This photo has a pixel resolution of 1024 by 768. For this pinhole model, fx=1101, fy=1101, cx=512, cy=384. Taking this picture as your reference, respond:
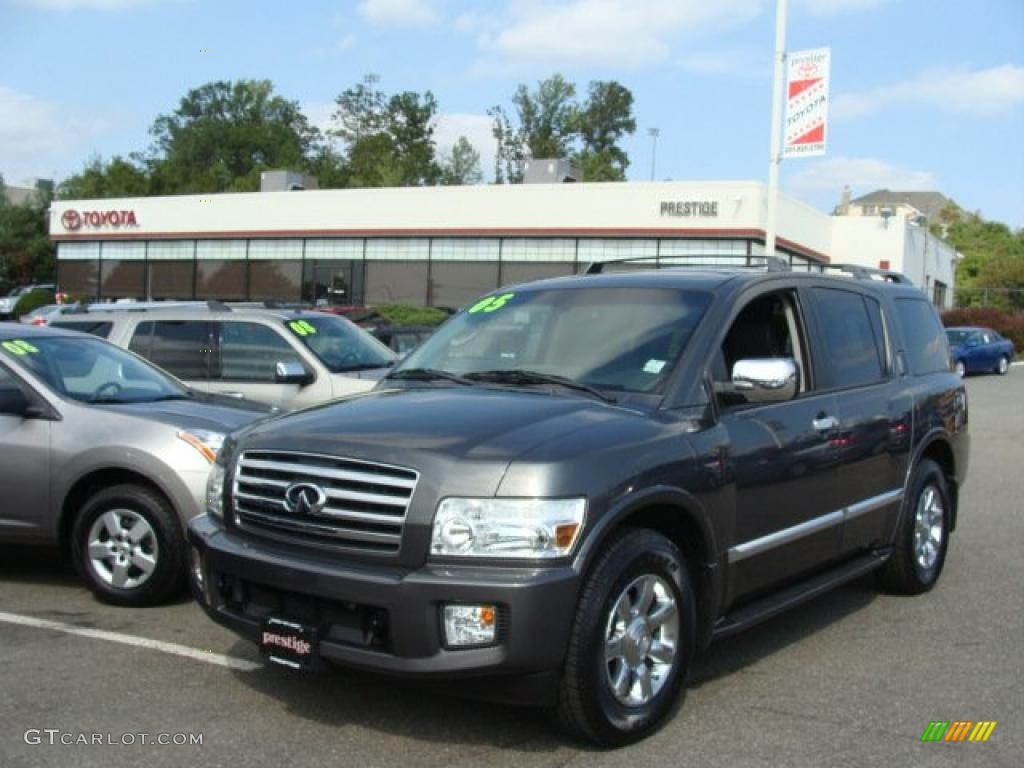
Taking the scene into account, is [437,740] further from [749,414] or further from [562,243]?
[562,243]

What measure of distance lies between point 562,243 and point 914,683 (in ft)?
98.5

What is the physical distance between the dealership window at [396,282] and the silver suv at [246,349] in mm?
26918

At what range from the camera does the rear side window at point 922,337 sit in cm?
673

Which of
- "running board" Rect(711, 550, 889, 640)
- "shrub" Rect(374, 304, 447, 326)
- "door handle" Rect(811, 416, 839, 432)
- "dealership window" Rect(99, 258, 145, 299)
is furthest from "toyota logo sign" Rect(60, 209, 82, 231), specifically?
"door handle" Rect(811, 416, 839, 432)

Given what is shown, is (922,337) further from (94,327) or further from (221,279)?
(221,279)

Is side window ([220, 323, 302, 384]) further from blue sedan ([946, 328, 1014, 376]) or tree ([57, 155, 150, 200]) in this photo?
tree ([57, 155, 150, 200])

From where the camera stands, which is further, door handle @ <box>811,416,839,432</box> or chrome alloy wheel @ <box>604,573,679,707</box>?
door handle @ <box>811,416,839,432</box>

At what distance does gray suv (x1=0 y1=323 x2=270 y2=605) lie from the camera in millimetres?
6023

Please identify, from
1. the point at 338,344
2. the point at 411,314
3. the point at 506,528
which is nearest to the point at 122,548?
the point at 506,528

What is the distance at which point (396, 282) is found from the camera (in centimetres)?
3756

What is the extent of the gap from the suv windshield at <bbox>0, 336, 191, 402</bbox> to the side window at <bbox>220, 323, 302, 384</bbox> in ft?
7.02

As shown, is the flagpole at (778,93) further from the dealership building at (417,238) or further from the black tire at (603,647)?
the black tire at (603,647)

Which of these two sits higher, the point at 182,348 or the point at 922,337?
the point at 922,337

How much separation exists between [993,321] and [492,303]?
4531cm
